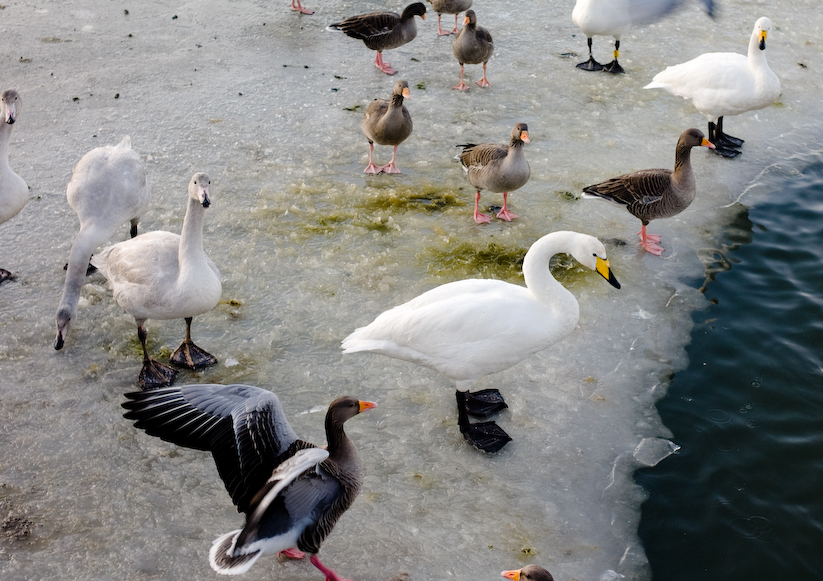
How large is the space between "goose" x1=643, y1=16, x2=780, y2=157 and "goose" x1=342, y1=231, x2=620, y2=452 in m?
4.56

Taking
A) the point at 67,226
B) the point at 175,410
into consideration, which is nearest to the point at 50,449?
the point at 175,410

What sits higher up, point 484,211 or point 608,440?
point 484,211

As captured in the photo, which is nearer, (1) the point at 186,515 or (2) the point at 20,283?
(1) the point at 186,515

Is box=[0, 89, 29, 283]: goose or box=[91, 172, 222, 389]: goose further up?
box=[0, 89, 29, 283]: goose

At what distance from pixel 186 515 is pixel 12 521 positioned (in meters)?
0.99

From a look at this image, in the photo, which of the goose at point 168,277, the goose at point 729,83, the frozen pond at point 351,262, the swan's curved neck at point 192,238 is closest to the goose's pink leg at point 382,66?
the frozen pond at point 351,262

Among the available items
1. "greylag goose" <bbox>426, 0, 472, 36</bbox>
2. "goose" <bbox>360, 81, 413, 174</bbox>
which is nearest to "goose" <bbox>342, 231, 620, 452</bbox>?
"goose" <bbox>360, 81, 413, 174</bbox>

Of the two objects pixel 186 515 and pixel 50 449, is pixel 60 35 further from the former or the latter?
pixel 186 515

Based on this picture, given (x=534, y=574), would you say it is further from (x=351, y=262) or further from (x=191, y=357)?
(x=351, y=262)

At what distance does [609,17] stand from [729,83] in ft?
7.39

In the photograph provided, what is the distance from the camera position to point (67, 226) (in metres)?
6.84

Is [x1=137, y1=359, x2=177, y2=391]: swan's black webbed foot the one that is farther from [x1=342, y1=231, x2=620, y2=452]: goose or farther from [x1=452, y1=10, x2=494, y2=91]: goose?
[x1=452, y1=10, x2=494, y2=91]: goose

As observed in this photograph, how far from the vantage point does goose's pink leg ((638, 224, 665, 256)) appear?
6848 millimetres

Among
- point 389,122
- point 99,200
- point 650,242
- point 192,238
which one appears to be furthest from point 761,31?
point 99,200
